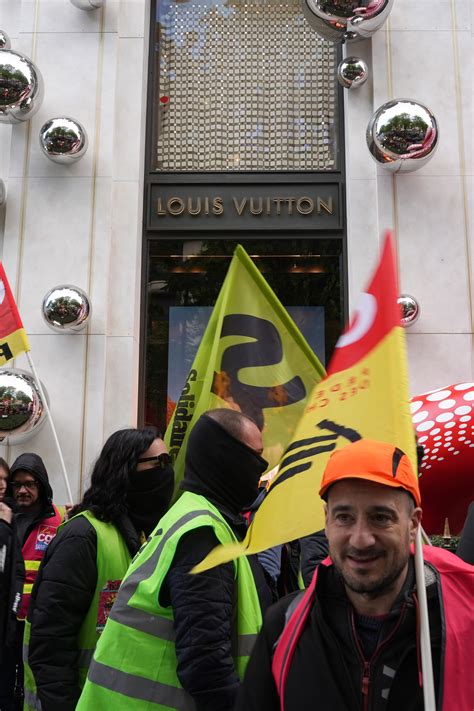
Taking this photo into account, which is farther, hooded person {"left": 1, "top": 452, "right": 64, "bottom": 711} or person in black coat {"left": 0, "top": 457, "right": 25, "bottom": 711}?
hooded person {"left": 1, "top": 452, "right": 64, "bottom": 711}

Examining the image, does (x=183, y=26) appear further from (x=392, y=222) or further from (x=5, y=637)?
(x=5, y=637)

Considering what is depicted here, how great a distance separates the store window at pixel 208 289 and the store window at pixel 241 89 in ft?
2.58

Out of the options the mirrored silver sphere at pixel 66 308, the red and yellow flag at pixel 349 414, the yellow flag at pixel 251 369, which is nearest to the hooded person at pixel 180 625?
the red and yellow flag at pixel 349 414

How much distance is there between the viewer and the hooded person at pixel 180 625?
250 cm

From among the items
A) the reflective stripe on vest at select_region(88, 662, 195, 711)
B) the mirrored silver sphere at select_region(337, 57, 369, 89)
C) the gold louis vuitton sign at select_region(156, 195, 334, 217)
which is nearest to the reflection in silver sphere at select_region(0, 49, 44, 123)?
the gold louis vuitton sign at select_region(156, 195, 334, 217)

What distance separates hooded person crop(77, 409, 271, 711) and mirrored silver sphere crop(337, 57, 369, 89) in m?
5.80

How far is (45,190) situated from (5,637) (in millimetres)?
4447

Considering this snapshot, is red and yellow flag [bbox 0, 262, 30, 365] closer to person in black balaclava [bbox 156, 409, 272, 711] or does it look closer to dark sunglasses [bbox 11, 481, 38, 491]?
dark sunglasses [bbox 11, 481, 38, 491]

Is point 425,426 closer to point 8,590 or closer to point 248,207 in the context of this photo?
point 8,590

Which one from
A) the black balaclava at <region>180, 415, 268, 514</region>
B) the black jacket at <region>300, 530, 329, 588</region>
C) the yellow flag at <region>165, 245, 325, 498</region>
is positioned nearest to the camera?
the black balaclava at <region>180, 415, 268, 514</region>

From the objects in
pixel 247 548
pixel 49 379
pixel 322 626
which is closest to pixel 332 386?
pixel 247 548

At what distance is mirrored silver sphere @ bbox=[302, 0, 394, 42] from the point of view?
6.93 meters

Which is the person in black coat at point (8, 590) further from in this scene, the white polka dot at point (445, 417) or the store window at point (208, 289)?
the store window at point (208, 289)

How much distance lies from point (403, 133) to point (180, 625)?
5476 millimetres
